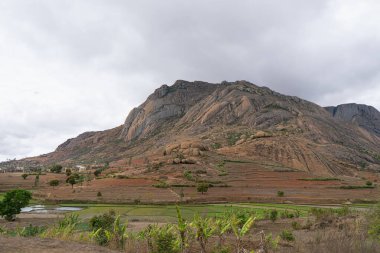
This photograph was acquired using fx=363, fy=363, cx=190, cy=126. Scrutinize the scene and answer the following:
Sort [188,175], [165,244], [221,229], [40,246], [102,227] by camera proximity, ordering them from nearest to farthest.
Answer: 1. [40,246]
2. [165,244]
3. [221,229]
4. [102,227]
5. [188,175]

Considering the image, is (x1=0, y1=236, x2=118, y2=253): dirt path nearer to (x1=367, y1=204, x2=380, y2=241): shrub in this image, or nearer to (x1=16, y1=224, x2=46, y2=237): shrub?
(x1=16, y1=224, x2=46, y2=237): shrub

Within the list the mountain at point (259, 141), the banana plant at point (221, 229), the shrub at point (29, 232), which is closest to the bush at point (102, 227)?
the shrub at point (29, 232)

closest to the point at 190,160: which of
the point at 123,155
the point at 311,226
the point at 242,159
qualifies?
the point at 242,159

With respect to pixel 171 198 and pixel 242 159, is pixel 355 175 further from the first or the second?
pixel 171 198

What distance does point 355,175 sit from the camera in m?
117

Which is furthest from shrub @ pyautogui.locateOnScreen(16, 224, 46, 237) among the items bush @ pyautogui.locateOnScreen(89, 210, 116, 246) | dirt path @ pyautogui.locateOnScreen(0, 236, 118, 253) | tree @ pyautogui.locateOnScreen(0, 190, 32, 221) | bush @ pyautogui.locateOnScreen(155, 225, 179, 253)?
tree @ pyautogui.locateOnScreen(0, 190, 32, 221)

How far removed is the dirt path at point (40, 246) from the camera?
1148 centimetres

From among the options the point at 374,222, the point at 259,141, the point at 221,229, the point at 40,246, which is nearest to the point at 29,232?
the point at 40,246

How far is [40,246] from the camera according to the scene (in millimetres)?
12266

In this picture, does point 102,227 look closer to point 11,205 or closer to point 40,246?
point 40,246

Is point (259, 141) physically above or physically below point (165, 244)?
above

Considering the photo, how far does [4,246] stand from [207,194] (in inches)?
2274

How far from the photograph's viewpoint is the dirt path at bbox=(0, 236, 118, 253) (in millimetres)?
11483

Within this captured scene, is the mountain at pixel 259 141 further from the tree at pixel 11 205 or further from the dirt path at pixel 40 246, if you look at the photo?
the dirt path at pixel 40 246
